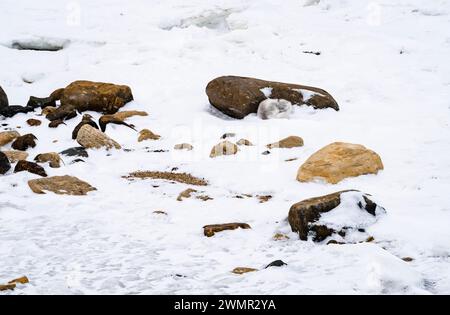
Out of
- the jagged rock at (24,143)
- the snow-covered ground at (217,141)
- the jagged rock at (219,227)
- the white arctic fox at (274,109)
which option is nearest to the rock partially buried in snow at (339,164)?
the snow-covered ground at (217,141)

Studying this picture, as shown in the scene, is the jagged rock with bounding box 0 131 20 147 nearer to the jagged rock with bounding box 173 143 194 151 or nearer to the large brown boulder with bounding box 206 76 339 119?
the jagged rock with bounding box 173 143 194 151

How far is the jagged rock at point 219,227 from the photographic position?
5652mm

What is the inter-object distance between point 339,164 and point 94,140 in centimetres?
528

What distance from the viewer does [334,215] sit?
5438 millimetres

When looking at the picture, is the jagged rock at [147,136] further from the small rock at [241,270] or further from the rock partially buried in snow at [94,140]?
the small rock at [241,270]

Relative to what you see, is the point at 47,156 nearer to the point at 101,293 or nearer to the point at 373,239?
the point at 101,293

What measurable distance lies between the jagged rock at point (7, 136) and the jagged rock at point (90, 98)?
2.02m

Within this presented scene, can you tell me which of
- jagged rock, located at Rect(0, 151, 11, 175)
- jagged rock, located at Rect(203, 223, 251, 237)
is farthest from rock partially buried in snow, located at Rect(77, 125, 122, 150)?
jagged rock, located at Rect(203, 223, 251, 237)

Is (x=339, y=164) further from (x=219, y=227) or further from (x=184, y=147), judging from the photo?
(x=184, y=147)

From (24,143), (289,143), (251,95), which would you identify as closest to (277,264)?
(289,143)

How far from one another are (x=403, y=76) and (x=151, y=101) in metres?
7.80

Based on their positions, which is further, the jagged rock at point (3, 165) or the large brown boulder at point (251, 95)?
the large brown boulder at point (251, 95)

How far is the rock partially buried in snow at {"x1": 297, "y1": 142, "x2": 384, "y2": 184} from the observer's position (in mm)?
7613
